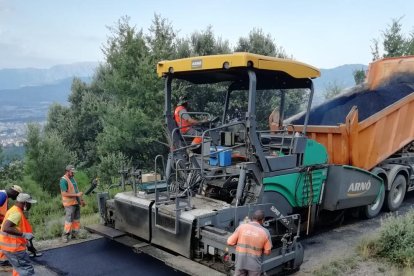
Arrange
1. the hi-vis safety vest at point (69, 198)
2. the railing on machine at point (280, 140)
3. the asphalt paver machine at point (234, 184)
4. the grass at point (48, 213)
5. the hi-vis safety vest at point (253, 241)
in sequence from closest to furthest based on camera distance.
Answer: the hi-vis safety vest at point (253, 241)
the asphalt paver machine at point (234, 184)
the railing on machine at point (280, 140)
the hi-vis safety vest at point (69, 198)
the grass at point (48, 213)

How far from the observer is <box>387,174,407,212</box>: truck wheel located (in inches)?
313

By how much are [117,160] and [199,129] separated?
19.0 ft

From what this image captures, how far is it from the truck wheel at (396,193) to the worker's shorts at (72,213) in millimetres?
5695

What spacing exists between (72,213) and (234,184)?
2734mm

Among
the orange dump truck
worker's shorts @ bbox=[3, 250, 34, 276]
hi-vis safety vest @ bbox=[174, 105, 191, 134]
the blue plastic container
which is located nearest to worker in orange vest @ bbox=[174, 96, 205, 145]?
hi-vis safety vest @ bbox=[174, 105, 191, 134]

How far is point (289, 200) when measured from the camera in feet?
19.0

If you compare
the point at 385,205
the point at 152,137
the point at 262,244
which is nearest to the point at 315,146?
the point at 262,244

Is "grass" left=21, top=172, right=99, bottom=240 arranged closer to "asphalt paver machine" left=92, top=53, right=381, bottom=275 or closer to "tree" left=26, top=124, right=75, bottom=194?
"tree" left=26, top=124, right=75, bottom=194

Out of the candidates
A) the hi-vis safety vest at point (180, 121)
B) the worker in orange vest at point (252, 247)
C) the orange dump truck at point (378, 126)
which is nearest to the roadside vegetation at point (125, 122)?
the orange dump truck at point (378, 126)

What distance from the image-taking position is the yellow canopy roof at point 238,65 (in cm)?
493

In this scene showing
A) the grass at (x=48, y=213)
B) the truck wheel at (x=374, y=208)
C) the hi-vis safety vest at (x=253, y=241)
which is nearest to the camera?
the hi-vis safety vest at (x=253, y=241)

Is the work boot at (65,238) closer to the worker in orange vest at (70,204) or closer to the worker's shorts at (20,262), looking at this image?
the worker in orange vest at (70,204)

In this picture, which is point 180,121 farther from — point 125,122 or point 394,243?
point 125,122

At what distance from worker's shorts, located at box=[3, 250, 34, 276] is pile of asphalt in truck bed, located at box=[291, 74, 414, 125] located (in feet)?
16.8
